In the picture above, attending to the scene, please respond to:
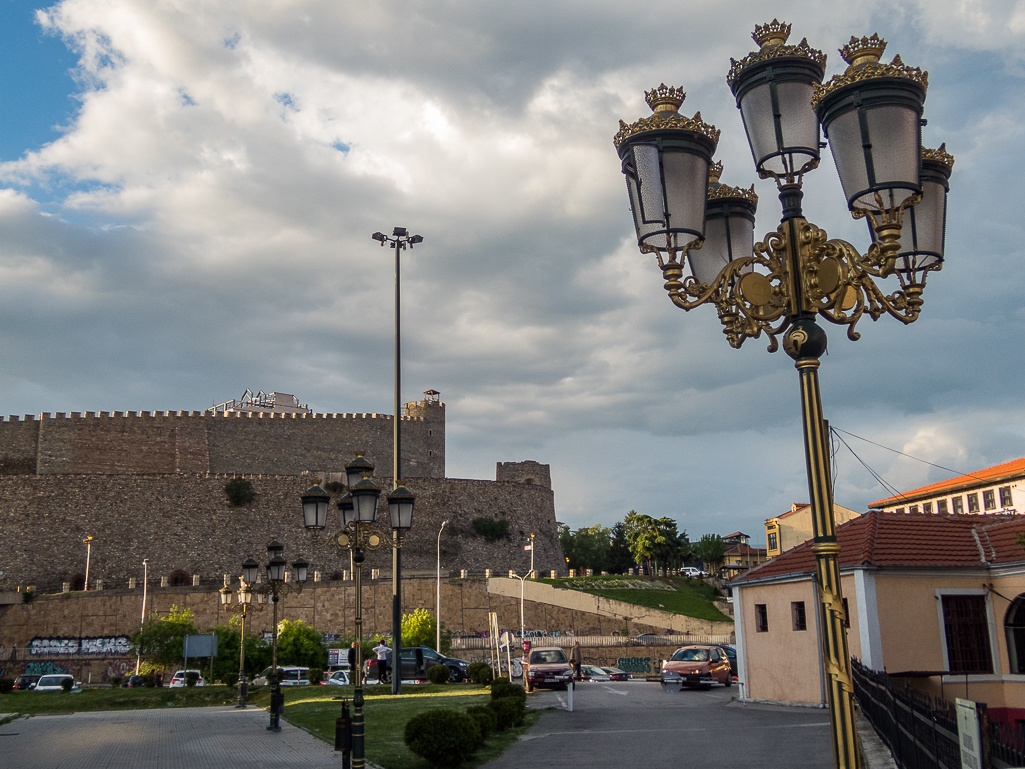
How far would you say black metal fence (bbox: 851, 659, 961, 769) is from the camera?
5711mm

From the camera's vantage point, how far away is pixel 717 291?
5984mm

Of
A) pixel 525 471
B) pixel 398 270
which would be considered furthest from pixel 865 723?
pixel 525 471

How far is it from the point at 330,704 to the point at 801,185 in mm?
18876

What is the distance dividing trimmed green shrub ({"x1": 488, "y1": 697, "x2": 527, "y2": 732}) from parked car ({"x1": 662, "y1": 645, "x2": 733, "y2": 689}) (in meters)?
9.94

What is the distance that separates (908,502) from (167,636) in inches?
1882

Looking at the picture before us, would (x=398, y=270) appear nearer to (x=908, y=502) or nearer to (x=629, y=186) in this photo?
(x=629, y=186)

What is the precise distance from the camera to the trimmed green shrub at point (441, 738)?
11234 millimetres

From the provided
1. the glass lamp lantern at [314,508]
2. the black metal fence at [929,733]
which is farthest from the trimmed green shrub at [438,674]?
the black metal fence at [929,733]

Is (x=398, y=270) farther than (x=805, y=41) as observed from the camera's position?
Yes

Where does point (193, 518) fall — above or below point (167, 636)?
above

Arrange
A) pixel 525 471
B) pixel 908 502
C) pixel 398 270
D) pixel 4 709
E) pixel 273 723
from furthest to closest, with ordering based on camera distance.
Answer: pixel 525 471 < pixel 908 502 < pixel 398 270 < pixel 4 709 < pixel 273 723

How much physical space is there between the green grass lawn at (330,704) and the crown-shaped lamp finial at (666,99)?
898 cm

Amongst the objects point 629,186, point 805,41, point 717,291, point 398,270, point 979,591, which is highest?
point 398,270

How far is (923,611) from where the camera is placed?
58.2 feet
